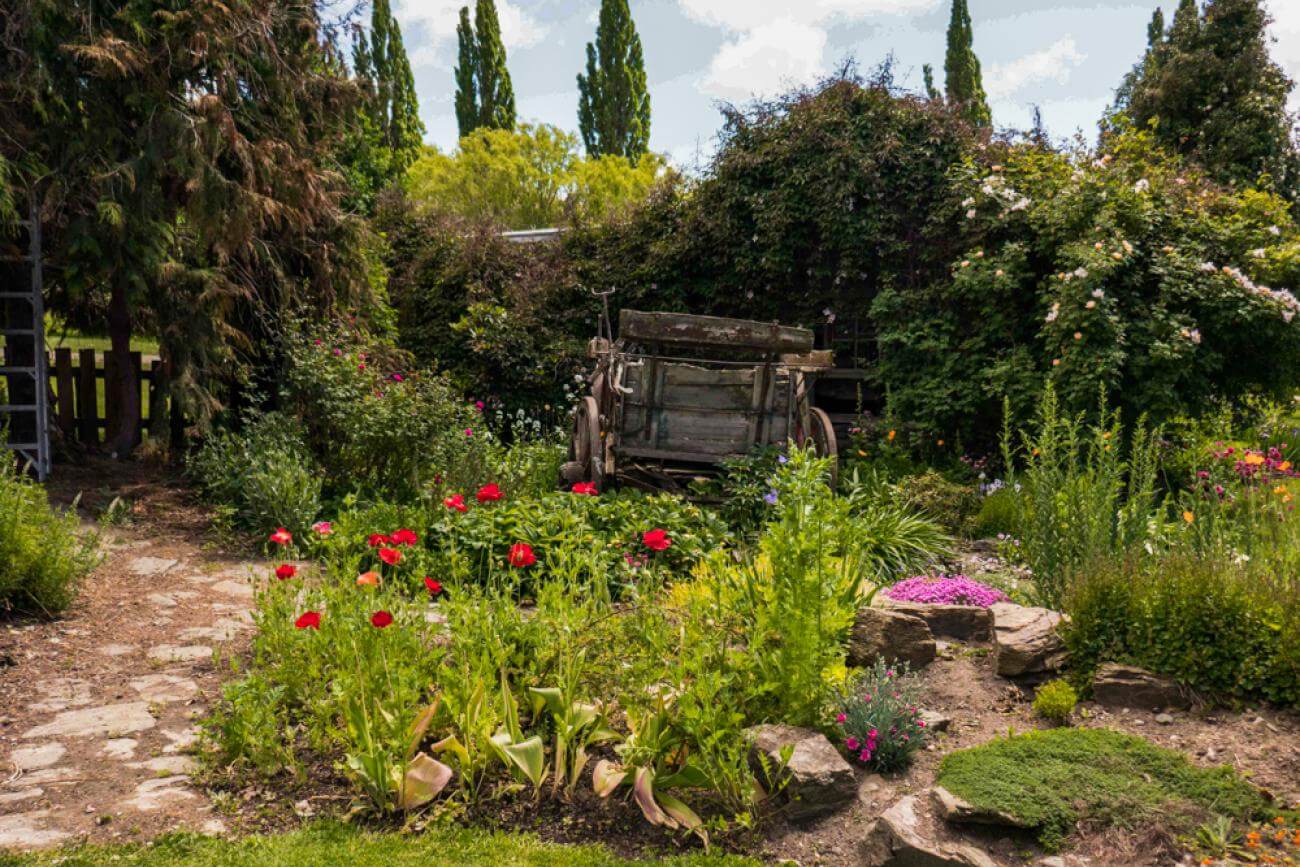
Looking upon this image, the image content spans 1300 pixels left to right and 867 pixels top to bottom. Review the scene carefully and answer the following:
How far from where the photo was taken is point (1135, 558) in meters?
3.72

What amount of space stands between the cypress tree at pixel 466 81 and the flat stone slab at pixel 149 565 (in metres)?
25.1

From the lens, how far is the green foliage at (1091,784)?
2666mm

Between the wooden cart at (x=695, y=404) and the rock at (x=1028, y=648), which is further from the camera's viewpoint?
the wooden cart at (x=695, y=404)

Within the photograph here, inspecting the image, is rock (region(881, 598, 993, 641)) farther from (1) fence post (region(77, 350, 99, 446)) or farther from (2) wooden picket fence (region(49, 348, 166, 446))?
(1) fence post (region(77, 350, 99, 446))

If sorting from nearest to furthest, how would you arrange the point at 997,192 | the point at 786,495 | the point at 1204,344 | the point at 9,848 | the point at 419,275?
the point at 9,848 < the point at 786,495 < the point at 1204,344 < the point at 997,192 < the point at 419,275

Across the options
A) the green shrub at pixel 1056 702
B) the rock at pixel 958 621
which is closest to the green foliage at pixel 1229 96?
the rock at pixel 958 621

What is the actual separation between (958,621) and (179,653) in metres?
3.49

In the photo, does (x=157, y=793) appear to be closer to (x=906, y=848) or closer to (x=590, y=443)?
(x=906, y=848)

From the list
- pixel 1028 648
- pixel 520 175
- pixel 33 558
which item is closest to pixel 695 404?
pixel 1028 648

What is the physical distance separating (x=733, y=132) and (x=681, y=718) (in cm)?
822

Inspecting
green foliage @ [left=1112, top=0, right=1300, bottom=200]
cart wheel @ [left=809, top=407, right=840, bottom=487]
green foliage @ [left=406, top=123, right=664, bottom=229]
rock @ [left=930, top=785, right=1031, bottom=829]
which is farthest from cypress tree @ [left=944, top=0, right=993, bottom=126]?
rock @ [left=930, top=785, right=1031, bottom=829]

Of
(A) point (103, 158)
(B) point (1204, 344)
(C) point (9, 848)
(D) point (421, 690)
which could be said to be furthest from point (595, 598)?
(B) point (1204, 344)

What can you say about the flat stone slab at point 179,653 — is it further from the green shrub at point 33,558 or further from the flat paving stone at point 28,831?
the flat paving stone at point 28,831

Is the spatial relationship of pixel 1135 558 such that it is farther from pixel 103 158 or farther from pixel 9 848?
pixel 103 158
